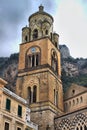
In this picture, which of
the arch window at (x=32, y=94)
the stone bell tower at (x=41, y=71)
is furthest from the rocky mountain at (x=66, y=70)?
the arch window at (x=32, y=94)

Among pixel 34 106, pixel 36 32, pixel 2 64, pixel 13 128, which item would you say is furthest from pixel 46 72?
pixel 2 64

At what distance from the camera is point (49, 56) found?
163ft

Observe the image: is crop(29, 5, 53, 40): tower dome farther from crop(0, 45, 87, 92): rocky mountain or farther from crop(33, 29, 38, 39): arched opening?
crop(0, 45, 87, 92): rocky mountain

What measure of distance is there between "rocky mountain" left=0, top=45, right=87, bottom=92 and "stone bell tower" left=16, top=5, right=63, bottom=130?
30001mm

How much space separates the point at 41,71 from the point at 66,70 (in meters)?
48.3

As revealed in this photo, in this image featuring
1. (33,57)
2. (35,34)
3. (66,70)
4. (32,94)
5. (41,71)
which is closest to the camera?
(32,94)

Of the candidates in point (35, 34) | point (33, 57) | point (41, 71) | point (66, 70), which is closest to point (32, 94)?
point (41, 71)

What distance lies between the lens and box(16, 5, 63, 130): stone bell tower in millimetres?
44938

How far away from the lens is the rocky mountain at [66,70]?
287 ft

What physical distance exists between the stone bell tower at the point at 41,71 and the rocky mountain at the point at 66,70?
30001 millimetres

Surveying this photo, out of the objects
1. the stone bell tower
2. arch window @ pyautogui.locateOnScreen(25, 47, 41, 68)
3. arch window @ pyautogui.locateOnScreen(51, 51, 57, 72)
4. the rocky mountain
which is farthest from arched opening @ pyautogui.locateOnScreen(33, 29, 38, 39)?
the rocky mountain

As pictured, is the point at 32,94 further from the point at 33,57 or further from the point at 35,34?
the point at 35,34

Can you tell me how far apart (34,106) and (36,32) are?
13.6 meters

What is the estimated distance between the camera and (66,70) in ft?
315
